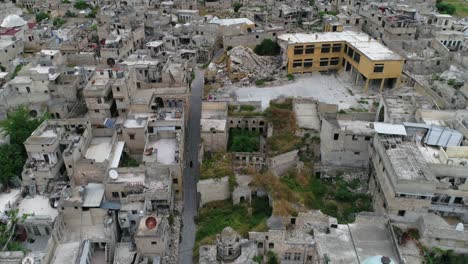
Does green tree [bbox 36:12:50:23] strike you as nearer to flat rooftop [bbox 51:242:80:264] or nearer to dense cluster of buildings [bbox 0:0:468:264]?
dense cluster of buildings [bbox 0:0:468:264]

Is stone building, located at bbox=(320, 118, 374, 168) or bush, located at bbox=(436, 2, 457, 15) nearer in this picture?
stone building, located at bbox=(320, 118, 374, 168)

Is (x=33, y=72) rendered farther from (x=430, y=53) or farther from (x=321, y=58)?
(x=430, y=53)

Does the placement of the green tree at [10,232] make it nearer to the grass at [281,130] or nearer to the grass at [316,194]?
the grass at [316,194]

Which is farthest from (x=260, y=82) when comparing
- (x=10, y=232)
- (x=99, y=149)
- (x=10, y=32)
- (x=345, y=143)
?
(x=10, y=32)

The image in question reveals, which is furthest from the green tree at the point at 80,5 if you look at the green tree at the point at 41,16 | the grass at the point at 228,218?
the grass at the point at 228,218

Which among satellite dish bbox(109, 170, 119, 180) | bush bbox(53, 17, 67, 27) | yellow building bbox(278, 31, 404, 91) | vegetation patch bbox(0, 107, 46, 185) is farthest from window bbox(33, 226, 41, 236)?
bush bbox(53, 17, 67, 27)

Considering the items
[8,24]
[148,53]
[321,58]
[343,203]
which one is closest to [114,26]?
[148,53]
